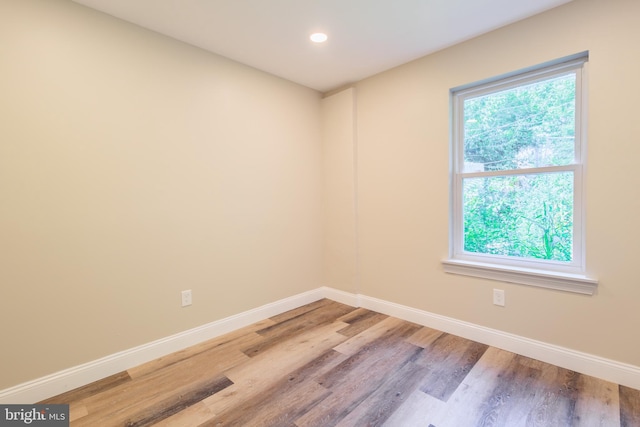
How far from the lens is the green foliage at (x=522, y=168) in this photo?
6.77ft

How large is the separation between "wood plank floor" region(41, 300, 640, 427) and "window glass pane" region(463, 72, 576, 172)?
1482mm

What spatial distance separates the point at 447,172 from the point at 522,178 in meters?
0.54

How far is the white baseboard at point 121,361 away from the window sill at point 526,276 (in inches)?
71.3

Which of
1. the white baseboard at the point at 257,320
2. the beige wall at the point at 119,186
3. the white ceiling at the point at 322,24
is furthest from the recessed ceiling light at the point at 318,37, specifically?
the white baseboard at the point at 257,320

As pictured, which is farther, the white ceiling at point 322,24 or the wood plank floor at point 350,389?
the white ceiling at point 322,24

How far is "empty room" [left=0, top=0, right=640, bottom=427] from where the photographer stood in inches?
67.3

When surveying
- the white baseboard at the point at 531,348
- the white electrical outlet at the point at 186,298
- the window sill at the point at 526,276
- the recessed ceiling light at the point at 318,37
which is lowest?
the white baseboard at the point at 531,348

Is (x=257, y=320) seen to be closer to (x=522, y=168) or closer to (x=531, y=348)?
(x=531, y=348)

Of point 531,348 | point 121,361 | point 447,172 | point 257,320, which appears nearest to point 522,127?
point 447,172

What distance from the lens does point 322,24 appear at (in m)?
2.11

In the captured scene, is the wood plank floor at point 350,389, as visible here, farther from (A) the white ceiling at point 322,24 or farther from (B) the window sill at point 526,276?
(A) the white ceiling at point 322,24

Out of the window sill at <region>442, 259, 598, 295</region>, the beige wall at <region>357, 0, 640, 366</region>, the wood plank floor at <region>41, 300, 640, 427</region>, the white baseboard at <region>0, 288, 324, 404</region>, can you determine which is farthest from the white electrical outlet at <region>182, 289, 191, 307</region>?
the window sill at <region>442, 259, 598, 295</region>

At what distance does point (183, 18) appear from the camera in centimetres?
203

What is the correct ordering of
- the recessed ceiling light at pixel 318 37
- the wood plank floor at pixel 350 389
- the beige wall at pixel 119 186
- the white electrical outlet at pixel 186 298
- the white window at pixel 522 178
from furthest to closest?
the white electrical outlet at pixel 186 298
the recessed ceiling light at pixel 318 37
the white window at pixel 522 178
the beige wall at pixel 119 186
the wood plank floor at pixel 350 389
